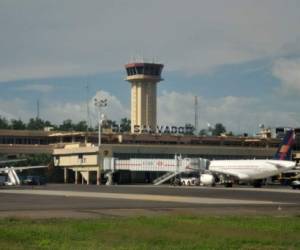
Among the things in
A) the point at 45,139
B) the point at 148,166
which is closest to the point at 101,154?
the point at 148,166

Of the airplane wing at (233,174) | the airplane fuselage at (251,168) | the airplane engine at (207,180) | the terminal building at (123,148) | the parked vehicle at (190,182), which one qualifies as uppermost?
the terminal building at (123,148)

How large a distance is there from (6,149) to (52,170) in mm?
12309

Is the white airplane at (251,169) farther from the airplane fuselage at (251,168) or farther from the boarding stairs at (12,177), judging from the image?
the boarding stairs at (12,177)

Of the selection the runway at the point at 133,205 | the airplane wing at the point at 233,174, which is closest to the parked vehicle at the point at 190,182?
the airplane wing at the point at 233,174

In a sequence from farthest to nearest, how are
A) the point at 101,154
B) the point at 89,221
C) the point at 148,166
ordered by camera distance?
the point at 101,154 → the point at 148,166 → the point at 89,221

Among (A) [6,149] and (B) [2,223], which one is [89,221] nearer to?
(B) [2,223]

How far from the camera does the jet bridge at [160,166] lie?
127 meters

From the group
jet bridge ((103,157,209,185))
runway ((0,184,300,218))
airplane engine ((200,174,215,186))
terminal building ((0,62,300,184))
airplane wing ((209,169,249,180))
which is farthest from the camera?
terminal building ((0,62,300,184))

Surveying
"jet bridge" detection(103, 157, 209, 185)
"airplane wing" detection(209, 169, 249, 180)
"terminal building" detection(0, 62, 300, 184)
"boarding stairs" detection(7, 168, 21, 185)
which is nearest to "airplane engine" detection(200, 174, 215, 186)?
"airplane wing" detection(209, 169, 249, 180)

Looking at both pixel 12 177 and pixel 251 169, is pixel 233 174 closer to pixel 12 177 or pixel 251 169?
pixel 251 169

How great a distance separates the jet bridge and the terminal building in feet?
14.3

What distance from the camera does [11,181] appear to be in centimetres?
10669

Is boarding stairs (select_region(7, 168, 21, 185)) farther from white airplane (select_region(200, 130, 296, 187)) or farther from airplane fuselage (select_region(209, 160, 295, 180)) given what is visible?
airplane fuselage (select_region(209, 160, 295, 180))

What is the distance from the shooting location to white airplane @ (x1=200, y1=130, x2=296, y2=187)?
106625mm
